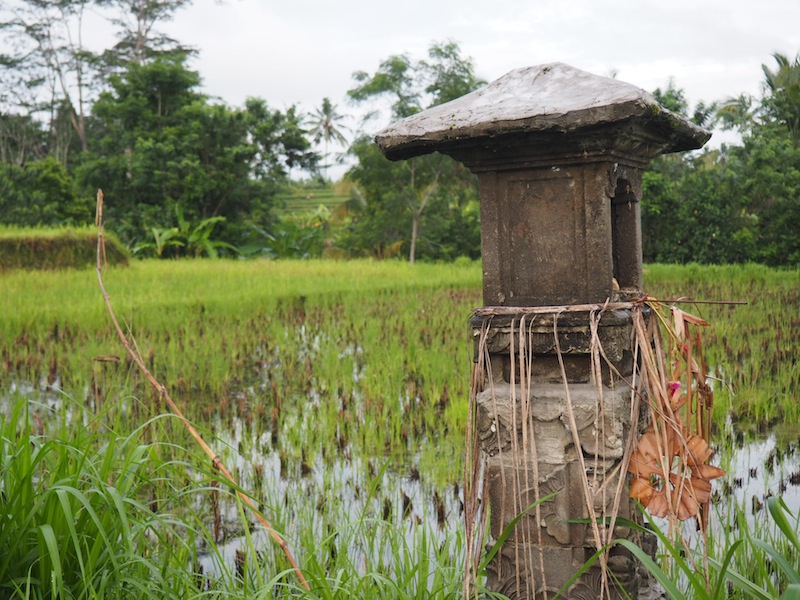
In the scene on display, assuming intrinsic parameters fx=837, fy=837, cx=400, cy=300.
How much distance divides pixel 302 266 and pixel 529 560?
11.0 m

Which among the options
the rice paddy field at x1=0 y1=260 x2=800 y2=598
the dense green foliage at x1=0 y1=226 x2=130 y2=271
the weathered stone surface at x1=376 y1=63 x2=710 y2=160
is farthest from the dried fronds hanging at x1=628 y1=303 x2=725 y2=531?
the dense green foliage at x1=0 y1=226 x2=130 y2=271

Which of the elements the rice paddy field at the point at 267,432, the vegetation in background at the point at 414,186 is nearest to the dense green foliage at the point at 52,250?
the rice paddy field at the point at 267,432

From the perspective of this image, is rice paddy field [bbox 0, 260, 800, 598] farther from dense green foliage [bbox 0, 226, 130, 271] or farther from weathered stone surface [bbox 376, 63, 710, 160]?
dense green foliage [bbox 0, 226, 130, 271]

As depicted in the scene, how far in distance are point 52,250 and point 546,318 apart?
10.2 m

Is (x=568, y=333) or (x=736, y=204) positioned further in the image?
(x=736, y=204)

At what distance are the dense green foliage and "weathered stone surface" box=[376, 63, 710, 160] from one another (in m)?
9.03

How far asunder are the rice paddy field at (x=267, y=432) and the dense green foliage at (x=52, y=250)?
1195 mm

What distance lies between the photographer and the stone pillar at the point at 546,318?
6.49ft

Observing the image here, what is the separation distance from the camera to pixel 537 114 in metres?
1.89

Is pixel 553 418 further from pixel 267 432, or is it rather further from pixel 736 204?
pixel 736 204

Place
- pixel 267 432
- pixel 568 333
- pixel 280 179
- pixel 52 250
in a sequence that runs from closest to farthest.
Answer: pixel 568 333, pixel 267 432, pixel 52 250, pixel 280 179

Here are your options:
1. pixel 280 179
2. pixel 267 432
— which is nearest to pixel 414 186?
pixel 280 179

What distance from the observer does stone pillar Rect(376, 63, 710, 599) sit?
1.98m

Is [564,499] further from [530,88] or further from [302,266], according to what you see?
[302,266]
